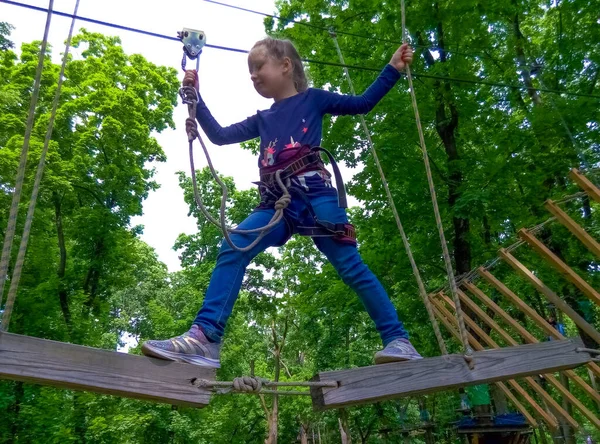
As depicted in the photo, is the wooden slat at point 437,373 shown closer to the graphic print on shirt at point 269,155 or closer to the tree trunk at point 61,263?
the graphic print on shirt at point 269,155

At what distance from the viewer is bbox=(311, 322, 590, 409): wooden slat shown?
82.2 inches

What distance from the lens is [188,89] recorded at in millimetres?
2461

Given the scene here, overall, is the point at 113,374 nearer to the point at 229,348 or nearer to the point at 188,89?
the point at 188,89

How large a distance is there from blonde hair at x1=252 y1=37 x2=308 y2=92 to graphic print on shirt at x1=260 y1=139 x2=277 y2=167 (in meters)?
0.43

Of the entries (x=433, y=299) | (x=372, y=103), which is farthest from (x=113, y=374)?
(x=433, y=299)

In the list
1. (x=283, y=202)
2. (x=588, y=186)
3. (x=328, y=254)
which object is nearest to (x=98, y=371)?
(x=283, y=202)

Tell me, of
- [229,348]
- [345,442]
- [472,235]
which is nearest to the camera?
[472,235]

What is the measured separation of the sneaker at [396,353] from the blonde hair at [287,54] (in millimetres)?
1411

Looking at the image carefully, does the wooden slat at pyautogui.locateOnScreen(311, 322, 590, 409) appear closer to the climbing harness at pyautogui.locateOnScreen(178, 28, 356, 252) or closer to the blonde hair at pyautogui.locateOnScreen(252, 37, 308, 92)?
the climbing harness at pyautogui.locateOnScreen(178, 28, 356, 252)

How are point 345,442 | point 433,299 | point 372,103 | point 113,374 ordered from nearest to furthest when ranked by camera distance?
point 113,374, point 372,103, point 433,299, point 345,442

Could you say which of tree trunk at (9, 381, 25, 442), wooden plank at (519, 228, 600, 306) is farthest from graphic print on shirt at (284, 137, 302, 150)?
tree trunk at (9, 381, 25, 442)

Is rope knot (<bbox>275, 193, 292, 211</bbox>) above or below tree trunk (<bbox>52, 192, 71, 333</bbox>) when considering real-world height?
below

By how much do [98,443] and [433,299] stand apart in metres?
8.42

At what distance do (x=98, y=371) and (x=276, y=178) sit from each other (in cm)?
109
